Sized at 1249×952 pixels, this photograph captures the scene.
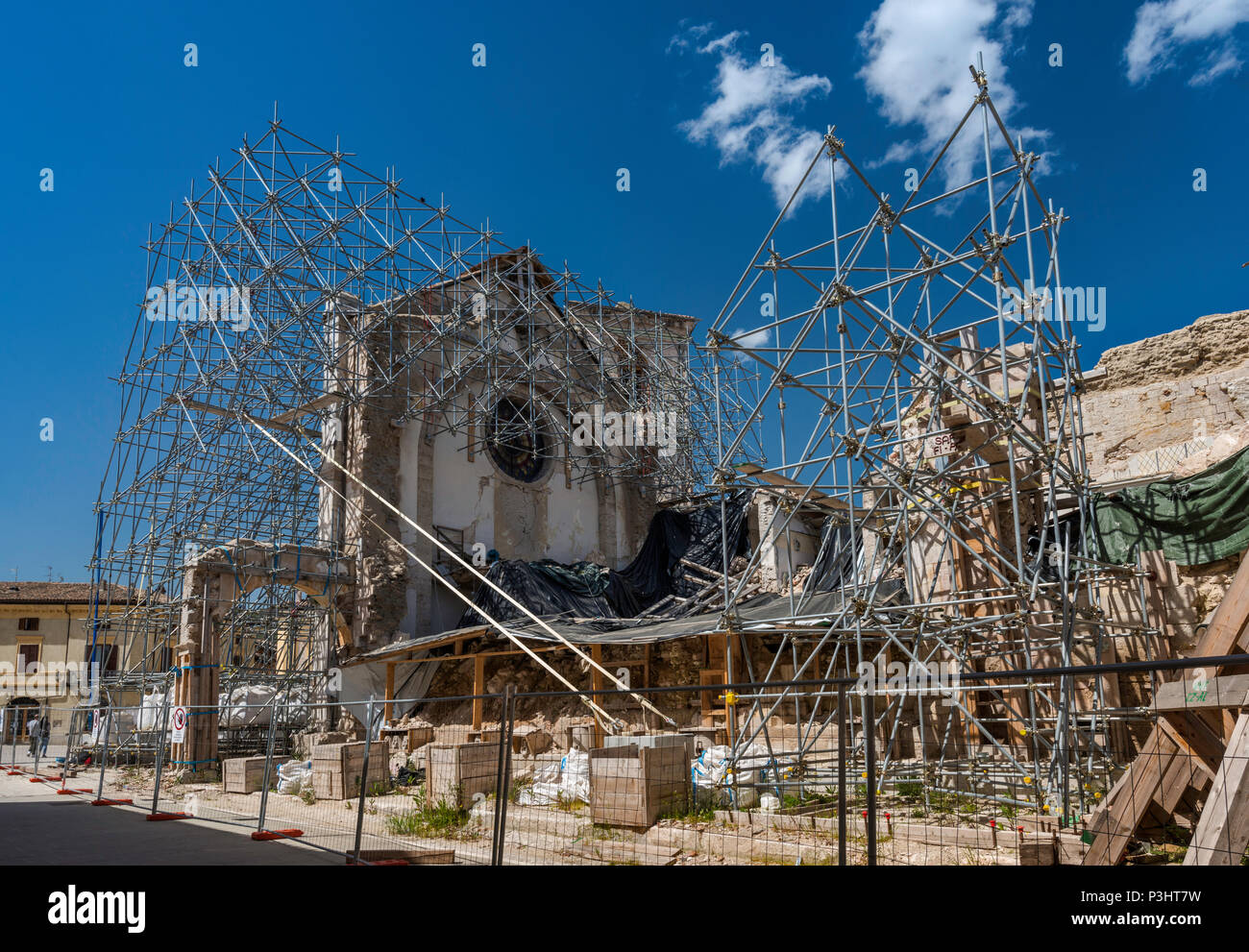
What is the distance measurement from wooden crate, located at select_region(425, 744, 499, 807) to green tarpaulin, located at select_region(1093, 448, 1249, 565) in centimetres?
864

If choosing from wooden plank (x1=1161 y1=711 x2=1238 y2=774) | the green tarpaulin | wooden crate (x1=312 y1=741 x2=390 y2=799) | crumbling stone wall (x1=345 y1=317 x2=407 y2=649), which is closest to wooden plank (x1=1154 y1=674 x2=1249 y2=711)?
wooden plank (x1=1161 y1=711 x2=1238 y2=774)

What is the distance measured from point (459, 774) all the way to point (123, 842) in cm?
370

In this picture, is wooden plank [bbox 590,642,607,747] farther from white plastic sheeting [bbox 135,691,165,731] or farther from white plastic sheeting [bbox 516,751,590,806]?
white plastic sheeting [bbox 135,691,165,731]

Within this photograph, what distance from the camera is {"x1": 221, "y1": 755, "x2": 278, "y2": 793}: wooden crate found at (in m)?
15.4

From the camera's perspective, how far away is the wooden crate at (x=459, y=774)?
11883 millimetres

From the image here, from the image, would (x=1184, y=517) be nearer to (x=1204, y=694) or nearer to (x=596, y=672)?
(x=1204, y=694)

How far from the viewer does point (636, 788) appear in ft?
33.8

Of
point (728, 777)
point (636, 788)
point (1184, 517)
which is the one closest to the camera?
point (636, 788)

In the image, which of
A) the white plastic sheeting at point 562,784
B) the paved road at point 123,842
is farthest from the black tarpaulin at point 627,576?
the paved road at point 123,842

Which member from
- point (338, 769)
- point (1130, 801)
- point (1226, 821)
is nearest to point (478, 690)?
point (338, 769)

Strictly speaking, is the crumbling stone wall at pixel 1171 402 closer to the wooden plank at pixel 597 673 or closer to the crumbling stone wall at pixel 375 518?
the wooden plank at pixel 597 673

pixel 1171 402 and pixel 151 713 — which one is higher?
pixel 1171 402
